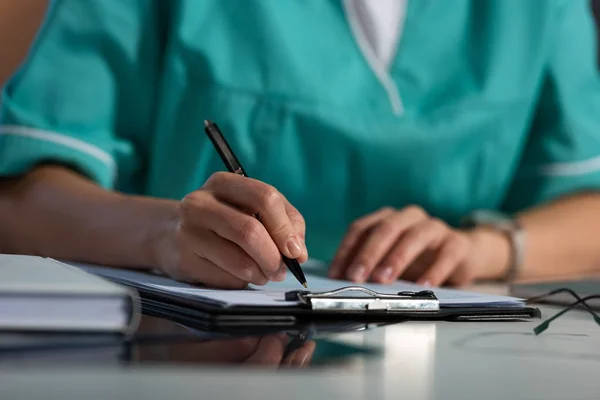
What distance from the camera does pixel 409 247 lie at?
0.72 metres

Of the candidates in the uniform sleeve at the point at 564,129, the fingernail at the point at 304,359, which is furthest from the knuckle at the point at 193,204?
the uniform sleeve at the point at 564,129

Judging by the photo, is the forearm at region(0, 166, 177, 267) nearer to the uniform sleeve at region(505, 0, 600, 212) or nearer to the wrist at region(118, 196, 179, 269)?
the wrist at region(118, 196, 179, 269)

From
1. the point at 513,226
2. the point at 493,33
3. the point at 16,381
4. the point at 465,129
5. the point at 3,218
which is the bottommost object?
the point at 16,381

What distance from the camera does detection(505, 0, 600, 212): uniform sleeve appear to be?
1.08 meters

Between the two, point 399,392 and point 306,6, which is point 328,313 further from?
point 306,6

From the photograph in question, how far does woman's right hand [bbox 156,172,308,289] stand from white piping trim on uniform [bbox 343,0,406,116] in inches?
15.8

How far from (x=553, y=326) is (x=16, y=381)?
1.11ft

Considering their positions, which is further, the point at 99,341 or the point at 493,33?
the point at 493,33

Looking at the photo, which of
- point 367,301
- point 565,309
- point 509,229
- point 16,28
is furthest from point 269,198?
point 16,28

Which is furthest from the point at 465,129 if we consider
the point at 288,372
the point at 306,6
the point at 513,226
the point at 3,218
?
the point at 288,372

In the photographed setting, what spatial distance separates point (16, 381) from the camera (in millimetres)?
298

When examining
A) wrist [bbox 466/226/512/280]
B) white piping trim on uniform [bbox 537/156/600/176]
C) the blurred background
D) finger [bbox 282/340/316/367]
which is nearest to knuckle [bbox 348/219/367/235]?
wrist [bbox 466/226/512/280]

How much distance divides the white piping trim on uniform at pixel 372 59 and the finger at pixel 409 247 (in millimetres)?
220

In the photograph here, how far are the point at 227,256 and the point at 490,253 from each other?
0.40 m
